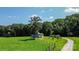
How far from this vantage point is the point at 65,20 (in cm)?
934

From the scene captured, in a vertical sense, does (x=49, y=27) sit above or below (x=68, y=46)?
above

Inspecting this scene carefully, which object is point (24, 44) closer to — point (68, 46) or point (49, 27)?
point (49, 27)

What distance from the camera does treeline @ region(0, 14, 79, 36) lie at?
30.6 ft

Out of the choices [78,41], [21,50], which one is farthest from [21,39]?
[78,41]

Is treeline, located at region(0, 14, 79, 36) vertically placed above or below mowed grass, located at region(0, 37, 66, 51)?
above

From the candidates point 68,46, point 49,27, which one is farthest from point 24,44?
point 68,46

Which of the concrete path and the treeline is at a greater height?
the treeline

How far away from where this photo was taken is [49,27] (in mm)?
9383

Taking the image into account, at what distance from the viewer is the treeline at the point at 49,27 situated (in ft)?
30.6

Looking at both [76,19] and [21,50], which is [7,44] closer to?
[21,50]

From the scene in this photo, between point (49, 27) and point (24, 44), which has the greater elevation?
point (49, 27)

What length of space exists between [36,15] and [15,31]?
0.36 metres
